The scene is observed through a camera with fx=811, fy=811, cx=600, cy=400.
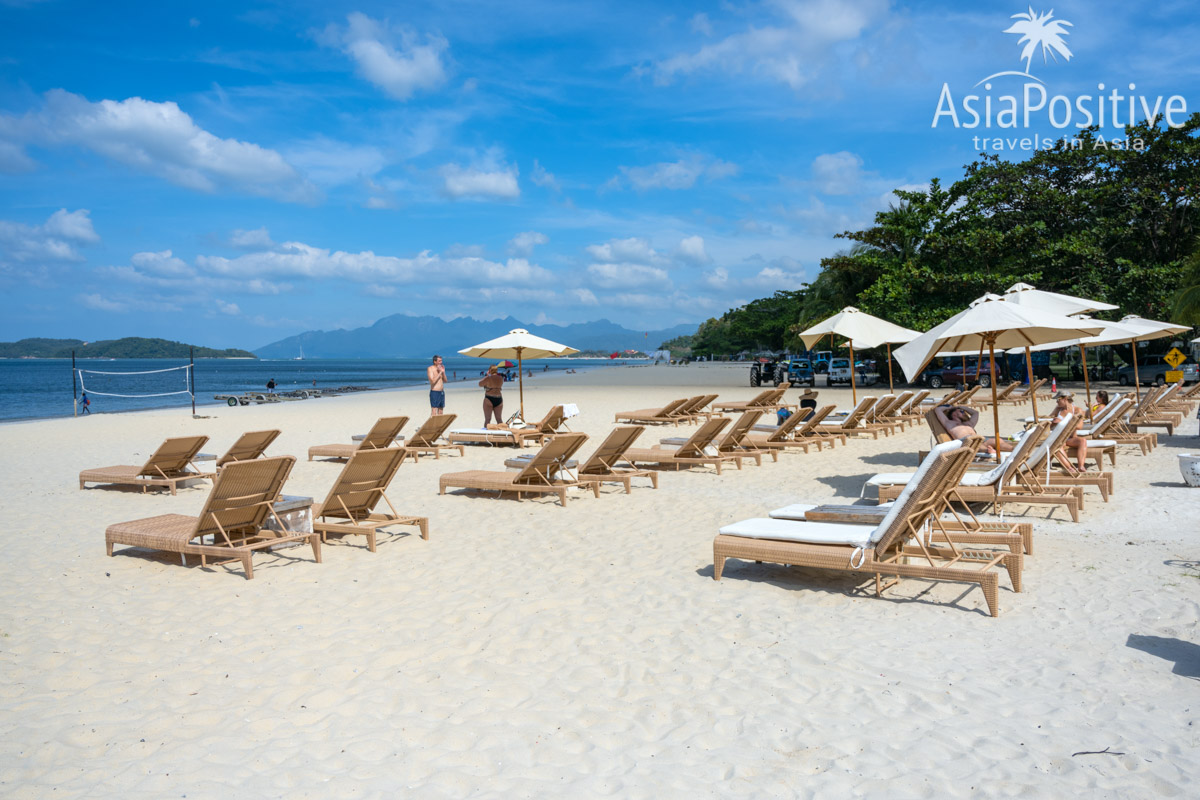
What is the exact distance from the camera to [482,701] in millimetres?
3529

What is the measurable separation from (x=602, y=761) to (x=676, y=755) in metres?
0.28

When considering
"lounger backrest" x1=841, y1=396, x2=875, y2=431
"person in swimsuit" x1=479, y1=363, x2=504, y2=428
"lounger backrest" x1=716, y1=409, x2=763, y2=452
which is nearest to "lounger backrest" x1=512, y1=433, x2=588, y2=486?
"lounger backrest" x1=716, y1=409, x2=763, y2=452

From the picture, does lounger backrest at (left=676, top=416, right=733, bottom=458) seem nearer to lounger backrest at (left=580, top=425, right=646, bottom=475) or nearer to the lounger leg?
lounger backrest at (left=580, top=425, right=646, bottom=475)

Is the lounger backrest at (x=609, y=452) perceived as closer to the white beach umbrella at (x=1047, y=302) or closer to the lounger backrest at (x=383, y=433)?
the lounger backrest at (x=383, y=433)

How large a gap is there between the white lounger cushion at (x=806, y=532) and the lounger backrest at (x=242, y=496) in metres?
3.35

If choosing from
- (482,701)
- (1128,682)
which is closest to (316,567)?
(482,701)

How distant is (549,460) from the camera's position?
27.7 feet

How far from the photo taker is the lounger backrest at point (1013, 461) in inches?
264

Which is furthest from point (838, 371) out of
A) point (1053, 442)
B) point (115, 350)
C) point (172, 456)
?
point (115, 350)

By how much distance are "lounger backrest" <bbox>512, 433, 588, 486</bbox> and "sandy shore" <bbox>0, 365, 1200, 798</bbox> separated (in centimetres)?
154

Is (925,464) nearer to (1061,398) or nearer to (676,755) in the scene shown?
(676,755)

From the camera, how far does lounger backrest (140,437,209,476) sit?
9469 millimetres

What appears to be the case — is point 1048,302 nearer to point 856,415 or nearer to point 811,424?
point 811,424

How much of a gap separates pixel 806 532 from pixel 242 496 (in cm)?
406
